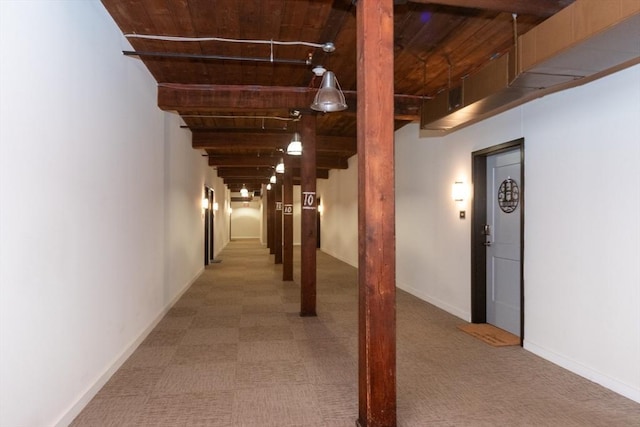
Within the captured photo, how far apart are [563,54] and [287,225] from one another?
640 cm

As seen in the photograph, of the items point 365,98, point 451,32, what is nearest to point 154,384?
point 365,98

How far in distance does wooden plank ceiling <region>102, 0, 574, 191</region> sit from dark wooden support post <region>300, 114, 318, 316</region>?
32 cm

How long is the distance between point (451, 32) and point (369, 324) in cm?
265

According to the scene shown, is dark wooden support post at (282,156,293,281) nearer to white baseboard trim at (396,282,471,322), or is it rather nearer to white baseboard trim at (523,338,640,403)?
white baseboard trim at (396,282,471,322)

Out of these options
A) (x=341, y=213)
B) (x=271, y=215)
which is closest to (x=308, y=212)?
(x=341, y=213)

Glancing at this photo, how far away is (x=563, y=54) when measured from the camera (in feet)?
8.23

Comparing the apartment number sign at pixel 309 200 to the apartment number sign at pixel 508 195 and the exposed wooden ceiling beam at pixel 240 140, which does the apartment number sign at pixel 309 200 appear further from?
the exposed wooden ceiling beam at pixel 240 140

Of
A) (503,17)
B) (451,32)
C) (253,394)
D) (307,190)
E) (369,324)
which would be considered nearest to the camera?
(369,324)

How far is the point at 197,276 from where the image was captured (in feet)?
27.7

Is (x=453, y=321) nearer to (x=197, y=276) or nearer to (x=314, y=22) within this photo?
(x=314, y=22)

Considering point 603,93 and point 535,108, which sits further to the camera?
point 535,108

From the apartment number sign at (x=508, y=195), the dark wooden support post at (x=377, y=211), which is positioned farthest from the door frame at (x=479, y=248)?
the dark wooden support post at (x=377, y=211)

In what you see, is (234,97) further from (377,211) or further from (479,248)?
(479,248)

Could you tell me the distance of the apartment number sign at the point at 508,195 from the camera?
14.1 ft
